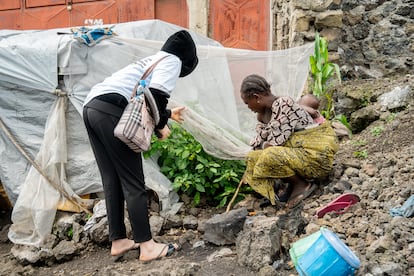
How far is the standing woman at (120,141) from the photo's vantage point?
3.21m

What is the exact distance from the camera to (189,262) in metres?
3.31

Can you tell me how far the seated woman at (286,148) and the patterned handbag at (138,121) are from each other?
885 millimetres

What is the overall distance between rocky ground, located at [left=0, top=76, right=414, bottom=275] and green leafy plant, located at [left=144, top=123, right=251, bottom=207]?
14 cm

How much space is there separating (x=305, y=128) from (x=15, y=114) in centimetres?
243

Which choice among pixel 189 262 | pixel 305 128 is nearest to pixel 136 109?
pixel 189 262

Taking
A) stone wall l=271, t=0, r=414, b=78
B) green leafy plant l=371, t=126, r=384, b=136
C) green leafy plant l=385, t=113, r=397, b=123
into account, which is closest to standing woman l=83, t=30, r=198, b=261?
green leafy plant l=371, t=126, r=384, b=136

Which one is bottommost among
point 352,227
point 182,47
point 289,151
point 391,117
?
point 352,227

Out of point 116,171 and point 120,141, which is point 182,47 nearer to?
point 120,141

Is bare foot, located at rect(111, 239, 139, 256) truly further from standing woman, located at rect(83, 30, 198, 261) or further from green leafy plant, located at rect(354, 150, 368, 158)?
green leafy plant, located at rect(354, 150, 368, 158)

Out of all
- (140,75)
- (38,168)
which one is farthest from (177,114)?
(38,168)

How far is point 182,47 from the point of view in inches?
133

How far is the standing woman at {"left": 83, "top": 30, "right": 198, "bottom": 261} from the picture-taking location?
321 cm

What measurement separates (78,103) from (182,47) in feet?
4.59

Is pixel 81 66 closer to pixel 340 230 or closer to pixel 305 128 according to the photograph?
pixel 305 128
